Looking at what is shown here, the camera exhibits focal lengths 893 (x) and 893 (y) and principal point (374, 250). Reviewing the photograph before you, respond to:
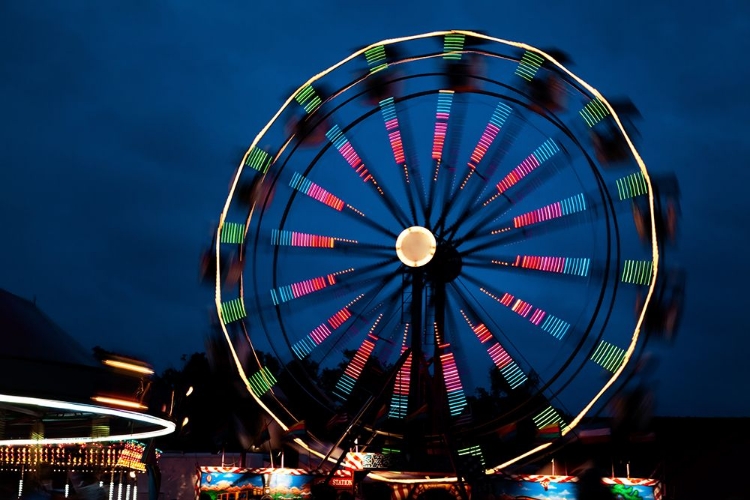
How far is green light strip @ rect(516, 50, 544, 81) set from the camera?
1786cm

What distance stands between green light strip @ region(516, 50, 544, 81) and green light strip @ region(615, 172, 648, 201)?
2.85 m

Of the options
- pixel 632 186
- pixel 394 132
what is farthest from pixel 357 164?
pixel 632 186

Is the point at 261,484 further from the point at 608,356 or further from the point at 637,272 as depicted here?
the point at 637,272

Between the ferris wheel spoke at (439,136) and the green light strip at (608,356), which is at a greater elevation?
the ferris wheel spoke at (439,136)

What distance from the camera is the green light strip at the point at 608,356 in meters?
16.0

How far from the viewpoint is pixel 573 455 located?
68.6 ft

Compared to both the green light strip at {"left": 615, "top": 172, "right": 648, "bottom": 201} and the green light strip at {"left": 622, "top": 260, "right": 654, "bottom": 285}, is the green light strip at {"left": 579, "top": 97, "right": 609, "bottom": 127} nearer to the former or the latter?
the green light strip at {"left": 615, "top": 172, "right": 648, "bottom": 201}

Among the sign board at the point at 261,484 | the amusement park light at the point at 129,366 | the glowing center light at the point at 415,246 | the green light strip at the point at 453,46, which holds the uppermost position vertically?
the green light strip at the point at 453,46

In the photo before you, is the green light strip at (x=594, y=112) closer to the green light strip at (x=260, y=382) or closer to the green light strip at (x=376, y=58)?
the green light strip at (x=376, y=58)

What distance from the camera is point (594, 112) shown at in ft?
56.8

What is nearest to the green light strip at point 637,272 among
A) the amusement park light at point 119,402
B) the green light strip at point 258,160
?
the green light strip at point 258,160

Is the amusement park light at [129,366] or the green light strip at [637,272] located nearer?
the amusement park light at [129,366]

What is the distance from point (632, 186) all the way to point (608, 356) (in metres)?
3.25

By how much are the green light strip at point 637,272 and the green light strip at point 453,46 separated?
18.1ft
